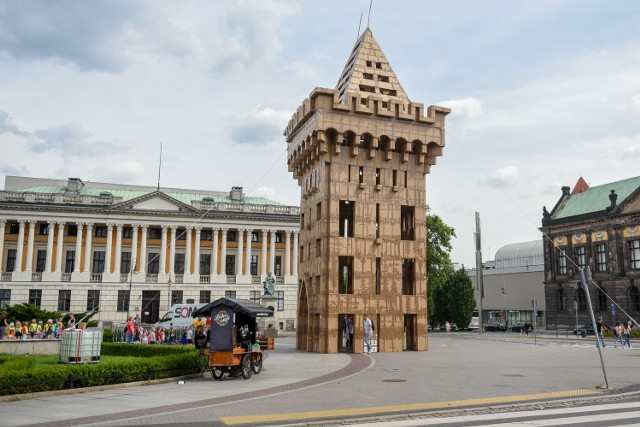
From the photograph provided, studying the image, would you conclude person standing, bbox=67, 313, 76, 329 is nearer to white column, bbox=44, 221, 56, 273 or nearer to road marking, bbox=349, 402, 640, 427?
road marking, bbox=349, 402, 640, 427

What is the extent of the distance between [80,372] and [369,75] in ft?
87.2

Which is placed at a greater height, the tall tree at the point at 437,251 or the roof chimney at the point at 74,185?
the roof chimney at the point at 74,185

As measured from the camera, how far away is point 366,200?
35.5 m

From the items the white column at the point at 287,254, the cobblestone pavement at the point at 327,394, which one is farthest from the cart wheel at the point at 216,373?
the white column at the point at 287,254

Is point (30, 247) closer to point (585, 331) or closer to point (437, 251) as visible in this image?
point (437, 251)

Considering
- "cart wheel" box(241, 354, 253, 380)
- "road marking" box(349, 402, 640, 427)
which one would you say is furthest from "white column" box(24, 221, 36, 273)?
"road marking" box(349, 402, 640, 427)

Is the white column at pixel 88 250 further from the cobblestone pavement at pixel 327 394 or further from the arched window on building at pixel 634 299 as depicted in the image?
the arched window on building at pixel 634 299

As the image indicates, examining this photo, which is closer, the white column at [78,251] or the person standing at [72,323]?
the person standing at [72,323]

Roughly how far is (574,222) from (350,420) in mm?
70860

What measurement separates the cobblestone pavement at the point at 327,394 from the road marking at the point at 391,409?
0.08ft

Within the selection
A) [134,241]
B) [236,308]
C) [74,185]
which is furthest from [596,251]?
[74,185]

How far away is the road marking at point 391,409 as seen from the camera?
13.2 m

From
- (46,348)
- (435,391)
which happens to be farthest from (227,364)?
(46,348)

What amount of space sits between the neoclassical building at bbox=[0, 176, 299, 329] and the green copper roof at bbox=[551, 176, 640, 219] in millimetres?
38633
